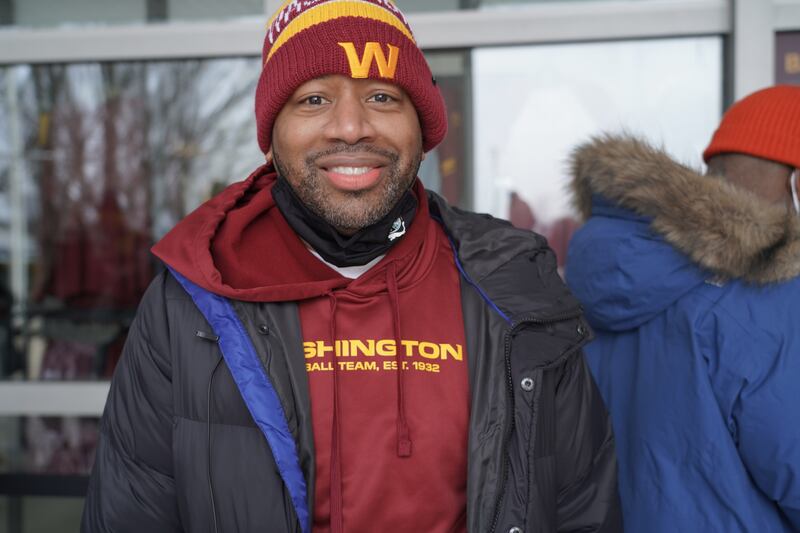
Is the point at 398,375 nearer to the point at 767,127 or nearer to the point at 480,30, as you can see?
the point at 767,127

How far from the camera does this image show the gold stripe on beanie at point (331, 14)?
1.54 meters

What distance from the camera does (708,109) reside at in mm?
3434

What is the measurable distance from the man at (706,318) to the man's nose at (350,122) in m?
0.74

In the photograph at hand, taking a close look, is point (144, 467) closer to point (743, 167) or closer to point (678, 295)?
point (678, 295)

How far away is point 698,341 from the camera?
170 centimetres

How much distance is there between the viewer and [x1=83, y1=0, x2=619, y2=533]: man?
4.59ft

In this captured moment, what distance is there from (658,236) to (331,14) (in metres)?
0.96

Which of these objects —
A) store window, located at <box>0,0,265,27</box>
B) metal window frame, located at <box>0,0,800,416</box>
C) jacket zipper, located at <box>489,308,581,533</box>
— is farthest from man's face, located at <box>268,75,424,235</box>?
store window, located at <box>0,0,265,27</box>

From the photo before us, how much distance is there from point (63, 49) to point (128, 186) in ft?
2.63

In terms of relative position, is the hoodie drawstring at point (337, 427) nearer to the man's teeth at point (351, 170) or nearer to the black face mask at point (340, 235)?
the black face mask at point (340, 235)

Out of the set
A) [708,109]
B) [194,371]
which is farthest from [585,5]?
[194,371]

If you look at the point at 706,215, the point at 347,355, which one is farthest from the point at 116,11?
the point at 706,215

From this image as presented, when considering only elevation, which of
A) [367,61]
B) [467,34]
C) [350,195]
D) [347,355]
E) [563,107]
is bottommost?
[347,355]

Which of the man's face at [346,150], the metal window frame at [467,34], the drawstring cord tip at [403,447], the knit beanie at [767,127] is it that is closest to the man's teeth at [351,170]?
the man's face at [346,150]
